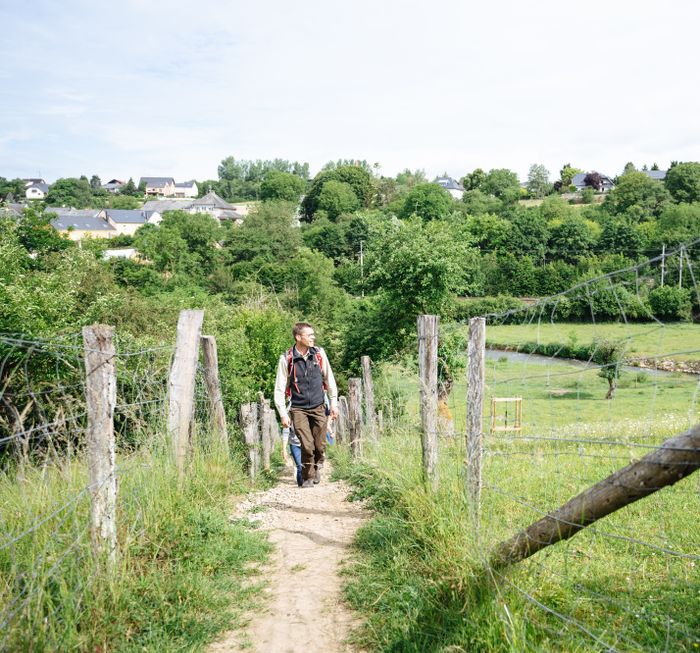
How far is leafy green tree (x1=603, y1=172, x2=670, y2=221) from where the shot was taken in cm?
8353

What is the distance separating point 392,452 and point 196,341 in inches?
93.9

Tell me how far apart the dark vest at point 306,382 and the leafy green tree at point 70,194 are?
13551 centimetres

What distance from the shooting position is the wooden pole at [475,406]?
3.89 m

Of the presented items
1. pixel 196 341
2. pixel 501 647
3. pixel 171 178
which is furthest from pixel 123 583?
pixel 171 178

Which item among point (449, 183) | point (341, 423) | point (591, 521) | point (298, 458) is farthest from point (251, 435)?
point (449, 183)

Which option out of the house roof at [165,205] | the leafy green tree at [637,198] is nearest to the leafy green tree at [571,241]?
the leafy green tree at [637,198]

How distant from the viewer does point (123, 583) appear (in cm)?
362

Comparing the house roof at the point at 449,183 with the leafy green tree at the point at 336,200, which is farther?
the house roof at the point at 449,183

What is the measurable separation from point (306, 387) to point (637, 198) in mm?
93611

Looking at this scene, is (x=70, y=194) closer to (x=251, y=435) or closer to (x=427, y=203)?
(x=427, y=203)

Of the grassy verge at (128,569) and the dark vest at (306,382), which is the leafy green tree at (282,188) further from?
the grassy verge at (128,569)

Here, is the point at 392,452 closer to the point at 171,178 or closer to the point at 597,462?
the point at 597,462

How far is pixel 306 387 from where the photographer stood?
6.73 metres

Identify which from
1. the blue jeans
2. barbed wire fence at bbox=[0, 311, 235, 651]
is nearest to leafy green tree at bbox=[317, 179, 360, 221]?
the blue jeans
